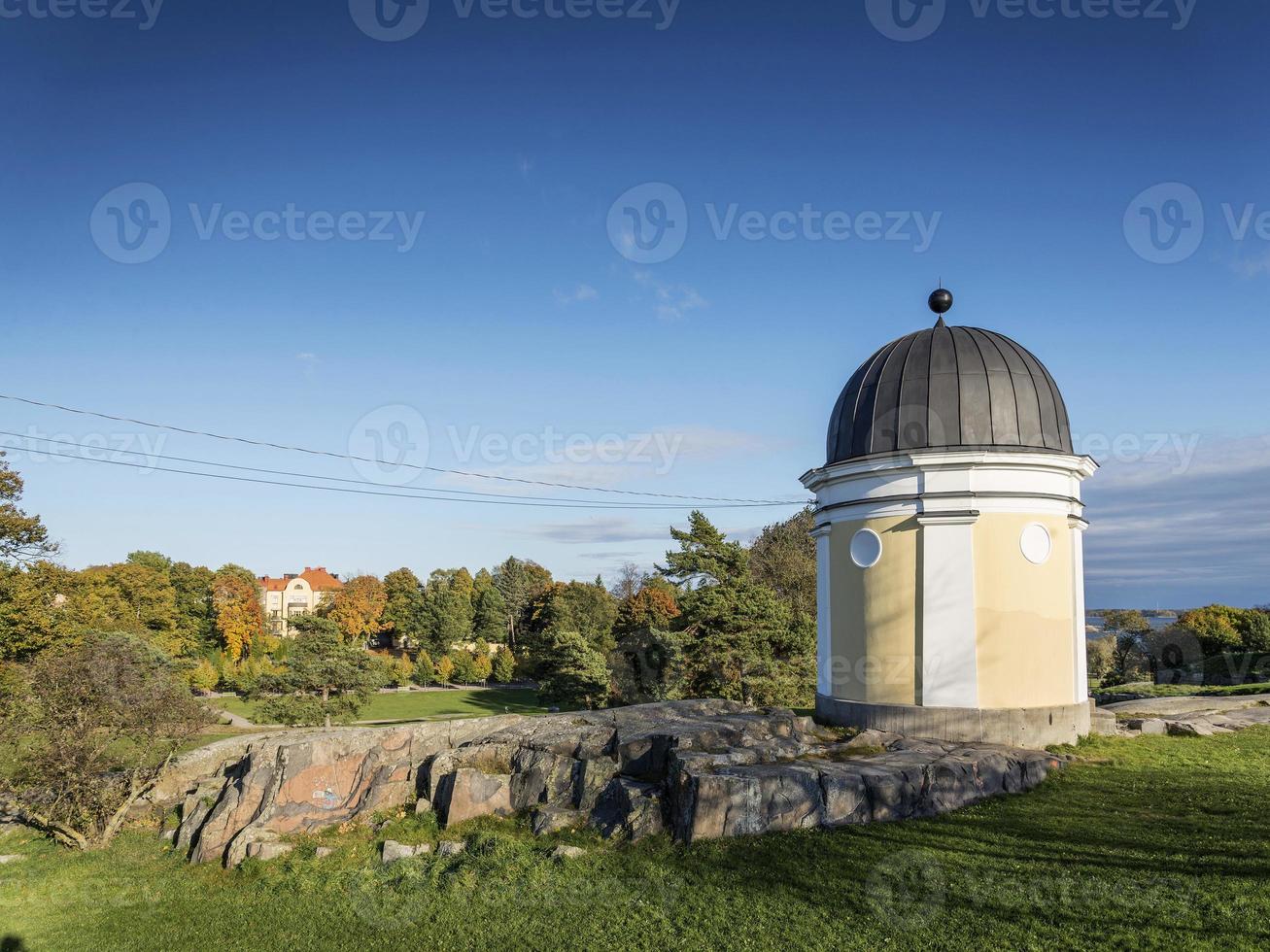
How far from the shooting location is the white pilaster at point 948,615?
53.9 ft

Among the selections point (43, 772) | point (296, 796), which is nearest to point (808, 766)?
point (296, 796)

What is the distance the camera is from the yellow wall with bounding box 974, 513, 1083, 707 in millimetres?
16469

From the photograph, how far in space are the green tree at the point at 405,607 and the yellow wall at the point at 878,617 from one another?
56.5m

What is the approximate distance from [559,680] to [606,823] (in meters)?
31.5

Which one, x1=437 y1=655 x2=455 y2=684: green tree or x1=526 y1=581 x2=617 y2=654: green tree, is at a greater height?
x1=526 y1=581 x2=617 y2=654: green tree

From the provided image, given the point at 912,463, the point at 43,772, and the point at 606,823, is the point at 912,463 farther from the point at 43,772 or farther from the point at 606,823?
the point at 43,772

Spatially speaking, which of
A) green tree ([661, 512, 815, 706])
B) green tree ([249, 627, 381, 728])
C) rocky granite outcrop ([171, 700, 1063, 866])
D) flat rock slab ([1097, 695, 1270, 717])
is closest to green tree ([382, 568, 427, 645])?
green tree ([249, 627, 381, 728])

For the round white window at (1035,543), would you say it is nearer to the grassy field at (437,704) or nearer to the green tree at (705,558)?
the green tree at (705,558)

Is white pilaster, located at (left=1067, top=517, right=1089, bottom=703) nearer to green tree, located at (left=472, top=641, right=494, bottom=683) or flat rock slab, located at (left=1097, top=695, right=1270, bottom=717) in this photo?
flat rock slab, located at (left=1097, top=695, right=1270, bottom=717)

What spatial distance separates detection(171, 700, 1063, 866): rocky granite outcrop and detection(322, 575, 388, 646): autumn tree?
55.9 m

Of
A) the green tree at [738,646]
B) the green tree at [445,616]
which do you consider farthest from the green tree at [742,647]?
the green tree at [445,616]

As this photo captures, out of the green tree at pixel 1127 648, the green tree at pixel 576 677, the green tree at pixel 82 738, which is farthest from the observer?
the green tree at pixel 1127 648

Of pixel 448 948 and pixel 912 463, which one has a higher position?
pixel 912 463

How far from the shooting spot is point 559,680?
43.2 m
